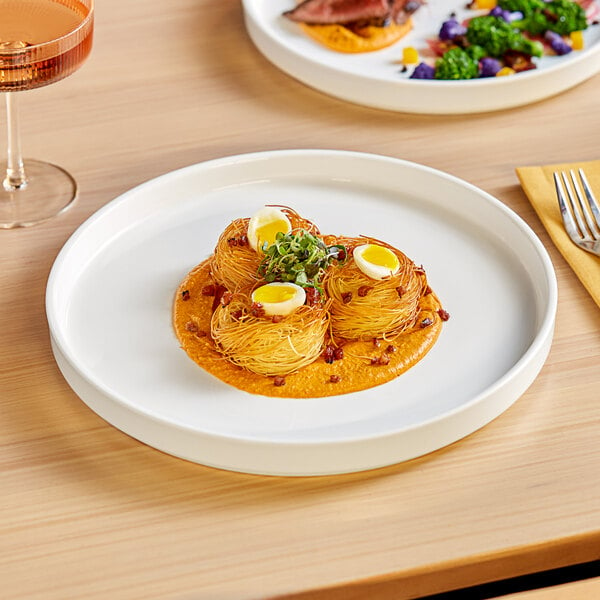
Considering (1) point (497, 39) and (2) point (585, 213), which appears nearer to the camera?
(2) point (585, 213)

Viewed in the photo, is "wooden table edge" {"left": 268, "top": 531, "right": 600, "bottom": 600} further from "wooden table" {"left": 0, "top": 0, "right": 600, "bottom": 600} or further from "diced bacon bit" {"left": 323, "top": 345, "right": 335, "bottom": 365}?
"diced bacon bit" {"left": 323, "top": 345, "right": 335, "bottom": 365}

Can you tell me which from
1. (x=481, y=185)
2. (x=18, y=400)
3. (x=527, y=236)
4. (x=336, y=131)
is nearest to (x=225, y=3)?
(x=336, y=131)

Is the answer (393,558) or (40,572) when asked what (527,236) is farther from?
(40,572)

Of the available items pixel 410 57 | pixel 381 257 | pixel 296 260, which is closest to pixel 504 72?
pixel 410 57

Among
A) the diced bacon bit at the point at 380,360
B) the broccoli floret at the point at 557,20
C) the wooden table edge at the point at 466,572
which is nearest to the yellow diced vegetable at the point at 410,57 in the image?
the broccoli floret at the point at 557,20

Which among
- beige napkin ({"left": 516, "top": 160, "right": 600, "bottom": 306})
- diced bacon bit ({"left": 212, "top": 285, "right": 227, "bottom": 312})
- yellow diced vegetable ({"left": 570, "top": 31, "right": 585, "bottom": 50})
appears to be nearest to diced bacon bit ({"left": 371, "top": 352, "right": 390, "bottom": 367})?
diced bacon bit ({"left": 212, "top": 285, "right": 227, "bottom": 312})

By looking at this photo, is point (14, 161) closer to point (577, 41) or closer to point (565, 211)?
point (565, 211)

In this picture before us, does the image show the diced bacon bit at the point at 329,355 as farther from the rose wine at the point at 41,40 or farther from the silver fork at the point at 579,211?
the rose wine at the point at 41,40
